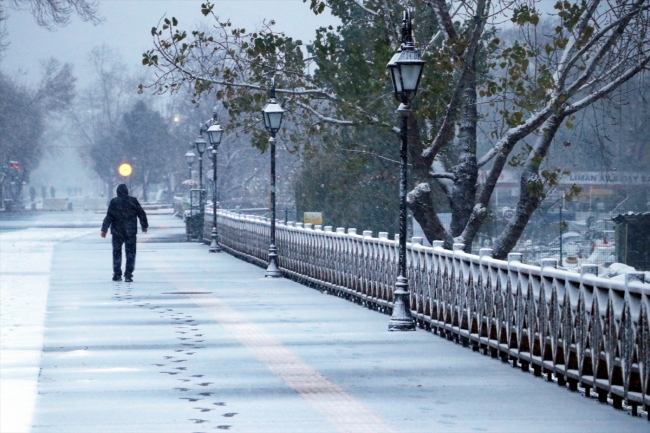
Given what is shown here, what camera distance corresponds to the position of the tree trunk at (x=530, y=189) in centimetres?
2590

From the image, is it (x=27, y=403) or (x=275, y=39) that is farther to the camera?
(x=275, y=39)

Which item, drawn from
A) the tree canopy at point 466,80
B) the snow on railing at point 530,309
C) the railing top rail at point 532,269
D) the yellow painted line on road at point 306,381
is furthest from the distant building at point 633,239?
the yellow painted line on road at point 306,381

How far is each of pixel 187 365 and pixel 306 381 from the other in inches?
67.5

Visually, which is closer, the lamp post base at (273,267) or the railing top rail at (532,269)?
the railing top rail at (532,269)

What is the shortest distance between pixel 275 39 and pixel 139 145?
91.1 metres

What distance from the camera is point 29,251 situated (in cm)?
3984

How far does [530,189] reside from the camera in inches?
1024

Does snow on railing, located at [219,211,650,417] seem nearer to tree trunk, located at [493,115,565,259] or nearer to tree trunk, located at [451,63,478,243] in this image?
tree trunk, located at [451,63,478,243]

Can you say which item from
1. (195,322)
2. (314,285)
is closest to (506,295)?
(195,322)

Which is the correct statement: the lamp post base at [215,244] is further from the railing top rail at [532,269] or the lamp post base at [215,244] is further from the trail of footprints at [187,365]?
the trail of footprints at [187,365]

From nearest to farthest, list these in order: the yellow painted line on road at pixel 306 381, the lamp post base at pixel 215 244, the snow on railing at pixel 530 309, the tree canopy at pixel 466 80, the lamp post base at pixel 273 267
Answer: the yellow painted line on road at pixel 306 381 < the snow on railing at pixel 530 309 < the tree canopy at pixel 466 80 < the lamp post base at pixel 273 267 < the lamp post base at pixel 215 244

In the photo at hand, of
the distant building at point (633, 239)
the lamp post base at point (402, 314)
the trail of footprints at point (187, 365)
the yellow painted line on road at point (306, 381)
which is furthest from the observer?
the distant building at point (633, 239)

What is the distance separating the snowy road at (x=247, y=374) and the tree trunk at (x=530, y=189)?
557 centimetres

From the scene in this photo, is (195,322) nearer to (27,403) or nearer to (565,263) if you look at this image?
(27,403)
